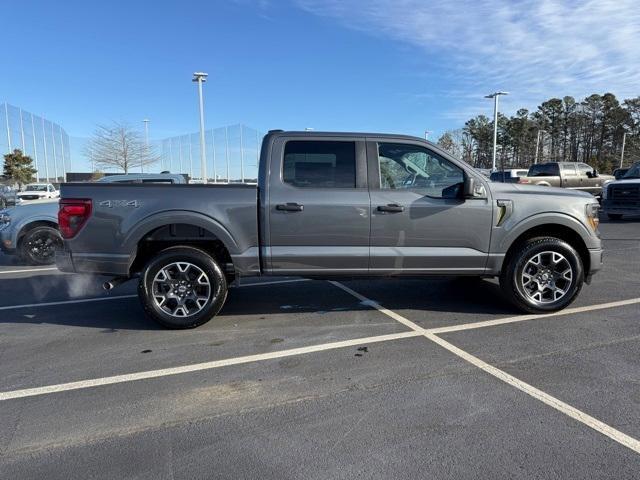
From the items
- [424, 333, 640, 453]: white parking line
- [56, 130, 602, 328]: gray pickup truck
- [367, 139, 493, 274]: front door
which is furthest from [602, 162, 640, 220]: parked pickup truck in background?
[424, 333, 640, 453]: white parking line

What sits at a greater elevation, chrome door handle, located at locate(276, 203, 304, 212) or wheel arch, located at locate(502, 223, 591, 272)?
chrome door handle, located at locate(276, 203, 304, 212)

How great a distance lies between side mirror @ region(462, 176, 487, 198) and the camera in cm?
488

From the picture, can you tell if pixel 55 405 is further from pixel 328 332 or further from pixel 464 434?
pixel 464 434

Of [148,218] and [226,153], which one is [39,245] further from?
[226,153]

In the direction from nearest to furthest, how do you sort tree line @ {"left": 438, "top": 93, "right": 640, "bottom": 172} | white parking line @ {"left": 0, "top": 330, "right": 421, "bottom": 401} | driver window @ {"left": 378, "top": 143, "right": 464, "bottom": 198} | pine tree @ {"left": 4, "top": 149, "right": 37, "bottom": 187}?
1. white parking line @ {"left": 0, "top": 330, "right": 421, "bottom": 401}
2. driver window @ {"left": 378, "top": 143, "right": 464, "bottom": 198}
3. pine tree @ {"left": 4, "top": 149, "right": 37, "bottom": 187}
4. tree line @ {"left": 438, "top": 93, "right": 640, "bottom": 172}

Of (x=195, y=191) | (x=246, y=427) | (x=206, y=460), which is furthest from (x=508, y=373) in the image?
(x=195, y=191)

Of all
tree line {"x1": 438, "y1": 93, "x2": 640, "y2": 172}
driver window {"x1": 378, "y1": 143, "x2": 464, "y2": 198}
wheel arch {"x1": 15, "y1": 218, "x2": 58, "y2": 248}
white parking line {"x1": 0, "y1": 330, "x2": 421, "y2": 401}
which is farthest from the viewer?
tree line {"x1": 438, "y1": 93, "x2": 640, "y2": 172}

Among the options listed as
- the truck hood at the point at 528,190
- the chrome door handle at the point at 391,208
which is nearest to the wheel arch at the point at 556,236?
the truck hood at the point at 528,190

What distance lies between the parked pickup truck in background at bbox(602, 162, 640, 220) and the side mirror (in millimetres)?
12920

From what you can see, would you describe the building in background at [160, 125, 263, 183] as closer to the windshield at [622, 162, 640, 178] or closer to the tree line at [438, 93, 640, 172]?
the tree line at [438, 93, 640, 172]

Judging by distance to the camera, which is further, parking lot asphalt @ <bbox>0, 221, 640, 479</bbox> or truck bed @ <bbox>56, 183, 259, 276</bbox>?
truck bed @ <bbox>56, 183, 259, 276</bbox>

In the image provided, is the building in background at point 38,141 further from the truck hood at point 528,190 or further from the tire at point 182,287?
the truck hood at point 528,190

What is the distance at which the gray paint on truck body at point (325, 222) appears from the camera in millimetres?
4777

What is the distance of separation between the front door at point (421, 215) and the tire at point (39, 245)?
717cm
